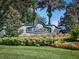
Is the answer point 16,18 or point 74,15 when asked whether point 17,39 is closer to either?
point 16,18

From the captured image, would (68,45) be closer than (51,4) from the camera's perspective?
Yes

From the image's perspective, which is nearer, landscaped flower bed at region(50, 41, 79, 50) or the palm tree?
landscaped flower bed at region(50, 41, 79, 50)

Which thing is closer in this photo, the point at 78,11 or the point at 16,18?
the point at 16,18

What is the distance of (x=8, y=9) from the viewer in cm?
3722

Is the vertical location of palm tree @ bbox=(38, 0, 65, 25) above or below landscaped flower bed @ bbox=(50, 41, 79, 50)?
above

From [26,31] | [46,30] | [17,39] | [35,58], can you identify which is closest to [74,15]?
[46,30]

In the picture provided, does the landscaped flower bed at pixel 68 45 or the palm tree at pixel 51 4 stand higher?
the palm tree at pixel 51 4

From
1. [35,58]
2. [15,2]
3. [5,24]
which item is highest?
[15,2]

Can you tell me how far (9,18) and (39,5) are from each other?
17.8 m

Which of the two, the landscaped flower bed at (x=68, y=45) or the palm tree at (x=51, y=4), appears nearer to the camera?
the landscaped flower bed at (x=68, y=45)

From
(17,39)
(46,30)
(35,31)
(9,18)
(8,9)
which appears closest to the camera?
(17,39)

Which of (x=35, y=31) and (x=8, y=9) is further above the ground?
(x=8, y=9)

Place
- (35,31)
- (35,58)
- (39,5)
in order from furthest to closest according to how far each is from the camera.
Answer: (39,5), (35,31), (35,58)

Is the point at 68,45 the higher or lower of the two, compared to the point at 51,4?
lower
